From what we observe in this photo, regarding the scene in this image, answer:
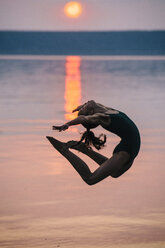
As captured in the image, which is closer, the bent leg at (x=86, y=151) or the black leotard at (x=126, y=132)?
the black leotard at (x=126, y=132)

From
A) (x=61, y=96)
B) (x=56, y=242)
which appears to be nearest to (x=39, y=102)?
(x=61, y=96)

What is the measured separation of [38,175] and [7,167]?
64 cm

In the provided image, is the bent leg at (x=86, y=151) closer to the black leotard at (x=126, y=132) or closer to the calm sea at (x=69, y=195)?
the black leotard at (x=126, y=132)

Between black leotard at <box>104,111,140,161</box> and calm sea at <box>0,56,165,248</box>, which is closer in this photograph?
calm sea at <box>0,56,165,248</box>

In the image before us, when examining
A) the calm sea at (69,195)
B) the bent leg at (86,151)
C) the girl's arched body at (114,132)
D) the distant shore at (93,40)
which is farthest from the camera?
A: the distant shore at (93,40)

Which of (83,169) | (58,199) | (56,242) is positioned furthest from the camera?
(58,199)

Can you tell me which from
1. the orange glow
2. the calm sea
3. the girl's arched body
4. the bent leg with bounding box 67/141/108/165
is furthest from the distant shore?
the girl's arched body

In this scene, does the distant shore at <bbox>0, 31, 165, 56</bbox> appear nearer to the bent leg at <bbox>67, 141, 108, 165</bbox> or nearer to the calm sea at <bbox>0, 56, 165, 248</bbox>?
the calm sea at <bbox>0, 56, 165, 248</bbox>

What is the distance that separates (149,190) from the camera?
28.1ft

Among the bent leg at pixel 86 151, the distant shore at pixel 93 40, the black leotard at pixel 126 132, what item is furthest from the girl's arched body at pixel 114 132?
the distant shore at pixel 93 40

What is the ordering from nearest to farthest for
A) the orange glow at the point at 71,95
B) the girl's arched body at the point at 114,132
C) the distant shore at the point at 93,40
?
1. the girl's arched body at the point at 114,132
2. the orange glow at the point at 71,95
3. the distant shore at the point at 93,40

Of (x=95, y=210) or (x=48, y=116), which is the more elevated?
(x=48, y=116)

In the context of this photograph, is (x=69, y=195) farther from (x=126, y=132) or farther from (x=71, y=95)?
(x=71, y=95)

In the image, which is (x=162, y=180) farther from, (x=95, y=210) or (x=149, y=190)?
(x=95, y=210)
